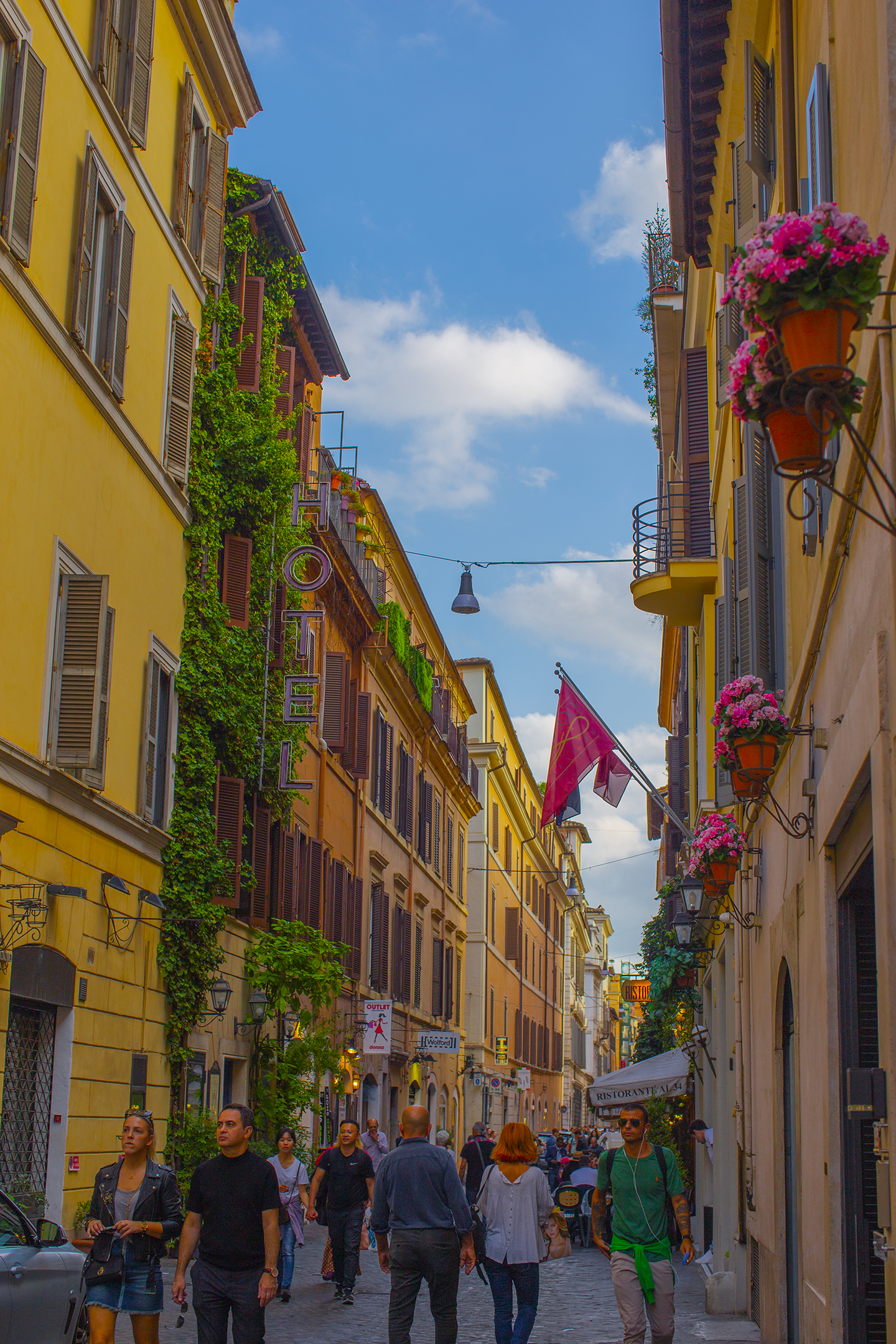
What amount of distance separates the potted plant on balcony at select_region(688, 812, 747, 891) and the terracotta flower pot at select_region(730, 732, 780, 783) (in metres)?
3.69

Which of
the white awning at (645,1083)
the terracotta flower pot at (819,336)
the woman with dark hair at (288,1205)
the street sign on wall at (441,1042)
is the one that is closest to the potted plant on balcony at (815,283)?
the terracotta flower pot at (819,336)

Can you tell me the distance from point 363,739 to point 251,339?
988 cm

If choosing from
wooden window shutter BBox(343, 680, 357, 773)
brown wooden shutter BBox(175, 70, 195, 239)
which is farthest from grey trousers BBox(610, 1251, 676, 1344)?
wooden window shutter BBox(343, 680, 357, 773)

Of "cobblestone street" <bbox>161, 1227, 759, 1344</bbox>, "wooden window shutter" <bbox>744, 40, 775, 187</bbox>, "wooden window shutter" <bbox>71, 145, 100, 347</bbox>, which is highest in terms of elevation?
"wooden window shutter" <bbox>71, 145, 100, 347</bbox>

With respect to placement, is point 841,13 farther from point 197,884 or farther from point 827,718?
point 197,884

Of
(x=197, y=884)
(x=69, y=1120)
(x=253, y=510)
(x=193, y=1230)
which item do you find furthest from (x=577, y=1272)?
(x=193, y=1230)

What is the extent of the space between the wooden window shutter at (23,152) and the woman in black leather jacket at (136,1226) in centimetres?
728

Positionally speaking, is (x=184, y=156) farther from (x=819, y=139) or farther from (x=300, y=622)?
(x=819, y=139)

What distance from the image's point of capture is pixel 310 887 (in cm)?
2459

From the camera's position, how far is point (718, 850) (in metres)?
12.6

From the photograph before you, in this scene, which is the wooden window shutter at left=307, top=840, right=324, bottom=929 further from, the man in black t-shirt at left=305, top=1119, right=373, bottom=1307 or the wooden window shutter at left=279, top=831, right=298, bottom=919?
the man in black t-shirt at left=305, top=1119, right=373, bottom=1307

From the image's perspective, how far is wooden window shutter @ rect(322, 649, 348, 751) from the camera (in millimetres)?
25797

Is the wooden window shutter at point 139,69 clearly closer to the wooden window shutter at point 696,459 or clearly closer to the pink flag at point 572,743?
the wooden window shutter at point 696,459

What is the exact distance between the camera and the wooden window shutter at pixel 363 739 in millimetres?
27906
